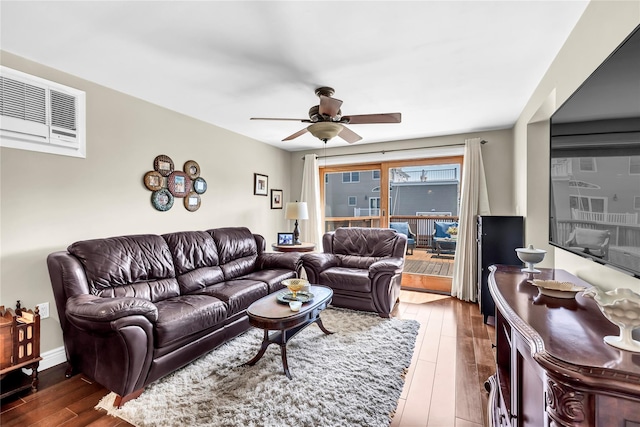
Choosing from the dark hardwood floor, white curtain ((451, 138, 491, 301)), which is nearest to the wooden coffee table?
the dark hardwood floor

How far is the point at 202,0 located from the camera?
1636mm

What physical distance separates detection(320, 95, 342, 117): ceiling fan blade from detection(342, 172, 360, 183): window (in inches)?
113

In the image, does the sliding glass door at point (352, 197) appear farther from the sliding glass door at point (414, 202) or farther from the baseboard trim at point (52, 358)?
the baseboard trim at point (52, 358)

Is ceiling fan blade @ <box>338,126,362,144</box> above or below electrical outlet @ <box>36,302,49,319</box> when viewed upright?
above

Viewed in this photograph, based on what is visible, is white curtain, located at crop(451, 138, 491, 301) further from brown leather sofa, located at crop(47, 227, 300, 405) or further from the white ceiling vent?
the white ceiling vent

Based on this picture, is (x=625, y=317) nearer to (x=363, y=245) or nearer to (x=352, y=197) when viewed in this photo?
(x=363, y=245)

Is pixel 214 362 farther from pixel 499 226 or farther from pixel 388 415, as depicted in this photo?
pixel 499 226

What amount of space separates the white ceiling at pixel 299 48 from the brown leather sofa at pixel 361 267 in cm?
187

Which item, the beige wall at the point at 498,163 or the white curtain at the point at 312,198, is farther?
the white curtain at the point at 312,198

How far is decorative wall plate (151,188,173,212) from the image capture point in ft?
10.6

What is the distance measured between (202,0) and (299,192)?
4.21 meters

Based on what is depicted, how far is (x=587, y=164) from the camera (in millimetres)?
1310

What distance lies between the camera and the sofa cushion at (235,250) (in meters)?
3.49

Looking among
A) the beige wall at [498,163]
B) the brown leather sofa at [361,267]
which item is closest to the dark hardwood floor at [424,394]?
the brown leather sofa at [361,267]
